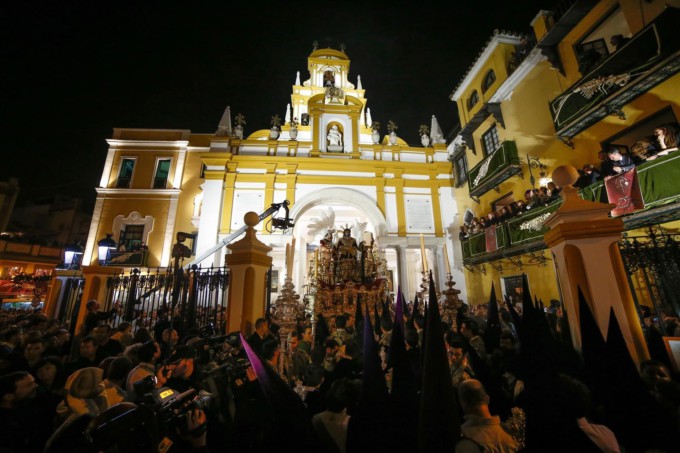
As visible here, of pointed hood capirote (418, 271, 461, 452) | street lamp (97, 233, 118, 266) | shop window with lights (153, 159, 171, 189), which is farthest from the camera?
shop window with lights (153, 159, 171, 189)

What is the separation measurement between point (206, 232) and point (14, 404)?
49.0ft

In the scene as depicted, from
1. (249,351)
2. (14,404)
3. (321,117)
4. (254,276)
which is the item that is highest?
(321,117)

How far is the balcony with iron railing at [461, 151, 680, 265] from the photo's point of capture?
7098mm

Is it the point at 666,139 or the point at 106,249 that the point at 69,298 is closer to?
the point at 106,249

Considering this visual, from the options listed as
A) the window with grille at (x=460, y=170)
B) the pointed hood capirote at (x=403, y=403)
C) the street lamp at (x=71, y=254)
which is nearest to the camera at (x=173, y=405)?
the pointed hood capirote at (x=403, y=403)

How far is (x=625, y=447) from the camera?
204 cm

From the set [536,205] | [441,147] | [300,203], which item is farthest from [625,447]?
[441,147]

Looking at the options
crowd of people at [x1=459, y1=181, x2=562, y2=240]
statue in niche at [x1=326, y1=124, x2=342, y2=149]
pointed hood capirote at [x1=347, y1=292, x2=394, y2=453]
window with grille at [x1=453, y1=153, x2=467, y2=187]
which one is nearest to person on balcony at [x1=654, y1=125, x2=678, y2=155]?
crowd of people at [x1=459, y1=181, x2=562, y2=240]

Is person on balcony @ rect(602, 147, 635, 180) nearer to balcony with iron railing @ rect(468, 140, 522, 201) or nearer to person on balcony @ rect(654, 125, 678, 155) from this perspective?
person on balcony @ rect(654, 125, 678, 155)

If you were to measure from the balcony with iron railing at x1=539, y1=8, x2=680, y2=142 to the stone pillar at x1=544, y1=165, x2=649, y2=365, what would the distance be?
7769 millimetres

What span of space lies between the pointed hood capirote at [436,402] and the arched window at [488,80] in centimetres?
1837

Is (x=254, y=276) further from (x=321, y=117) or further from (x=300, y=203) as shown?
(x=321, y=117)

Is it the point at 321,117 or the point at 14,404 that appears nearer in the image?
the point at 14,404

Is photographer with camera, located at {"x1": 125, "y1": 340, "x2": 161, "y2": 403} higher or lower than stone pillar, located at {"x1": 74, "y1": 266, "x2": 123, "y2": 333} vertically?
lower
